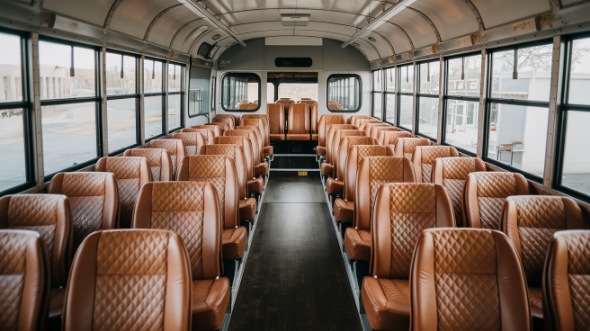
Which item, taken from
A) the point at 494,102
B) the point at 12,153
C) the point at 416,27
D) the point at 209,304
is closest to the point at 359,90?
the point at 416,27

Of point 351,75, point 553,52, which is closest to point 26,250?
point 553,52

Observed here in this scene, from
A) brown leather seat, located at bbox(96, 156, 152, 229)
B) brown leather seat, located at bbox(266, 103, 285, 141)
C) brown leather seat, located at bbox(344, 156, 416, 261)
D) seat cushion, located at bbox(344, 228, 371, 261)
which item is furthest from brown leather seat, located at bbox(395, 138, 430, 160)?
brown leather seat, located at bbox(266, 103, 285, 141)

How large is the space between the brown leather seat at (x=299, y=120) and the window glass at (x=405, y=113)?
2.47 m

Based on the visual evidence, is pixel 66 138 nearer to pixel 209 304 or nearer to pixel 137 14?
pixel 137 14

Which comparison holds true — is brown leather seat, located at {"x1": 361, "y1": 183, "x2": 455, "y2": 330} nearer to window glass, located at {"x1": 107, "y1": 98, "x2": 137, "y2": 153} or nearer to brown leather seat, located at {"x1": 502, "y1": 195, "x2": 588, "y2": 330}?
brown leather seat, located at {"x1": 502, "y1": 195, "x2": 588, "y2": 330}

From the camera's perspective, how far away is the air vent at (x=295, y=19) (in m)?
8.49

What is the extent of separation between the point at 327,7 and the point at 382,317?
596 centimetres

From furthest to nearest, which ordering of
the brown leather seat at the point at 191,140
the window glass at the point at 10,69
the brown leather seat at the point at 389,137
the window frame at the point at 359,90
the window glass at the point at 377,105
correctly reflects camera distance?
1. the window frame at the point at 359,90
2. the window glass at the point at 377,105
3. the brown leather seat at the point at 389,137
4. the brown leather seat at the point at 191,140
5. the window glass at the point at 10,69

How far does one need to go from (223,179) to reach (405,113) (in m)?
6.47

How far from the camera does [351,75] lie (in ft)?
40.4

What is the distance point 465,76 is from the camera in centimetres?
643

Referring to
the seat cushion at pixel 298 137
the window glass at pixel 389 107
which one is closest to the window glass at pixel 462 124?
the window glass at pixel 389 107

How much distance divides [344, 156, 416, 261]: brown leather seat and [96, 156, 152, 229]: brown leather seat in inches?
75.2

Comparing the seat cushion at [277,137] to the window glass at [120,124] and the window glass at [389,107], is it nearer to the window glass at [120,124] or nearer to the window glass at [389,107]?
the window glass at [389,107]
